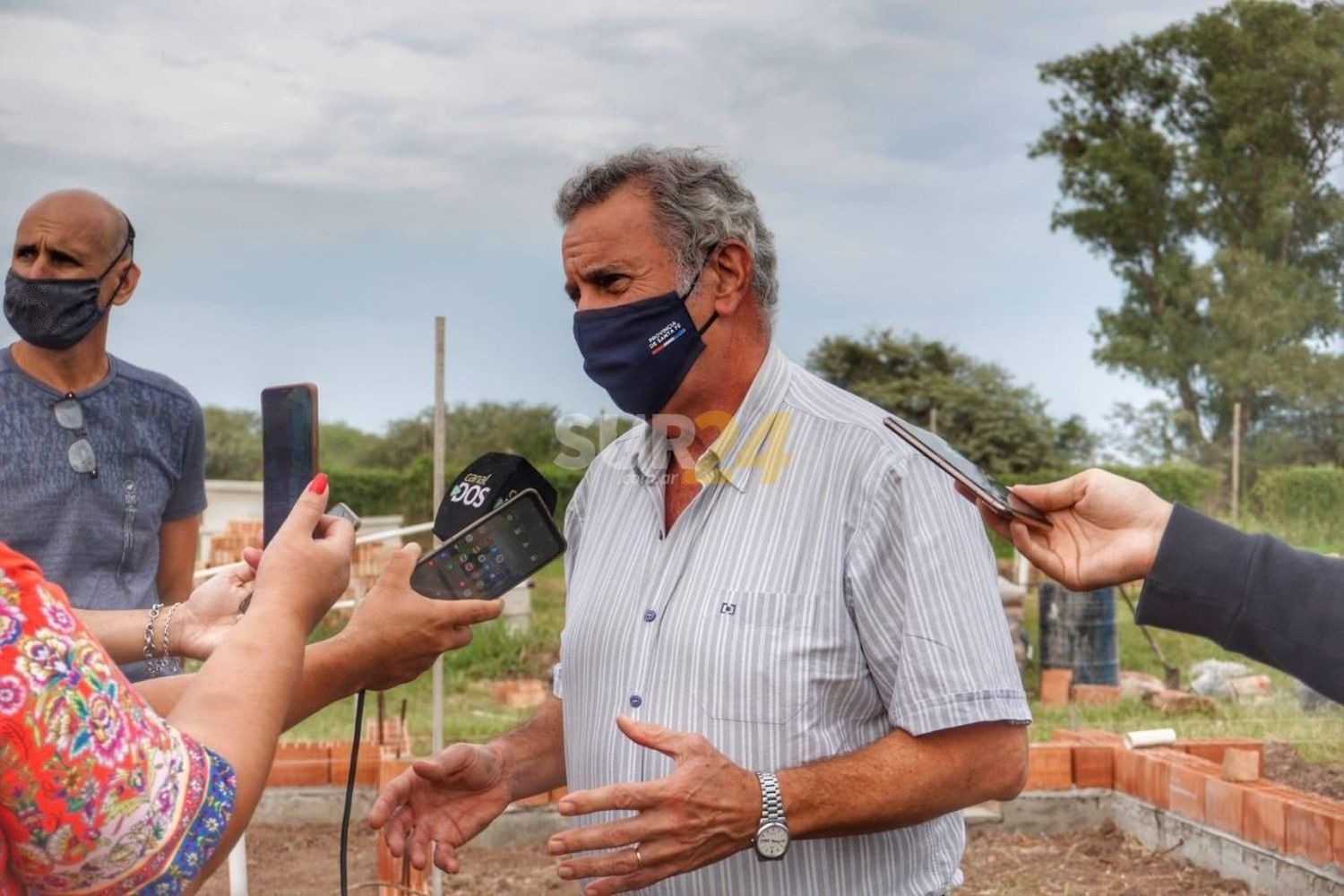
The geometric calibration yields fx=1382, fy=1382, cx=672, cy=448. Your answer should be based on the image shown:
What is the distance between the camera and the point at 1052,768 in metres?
4.99

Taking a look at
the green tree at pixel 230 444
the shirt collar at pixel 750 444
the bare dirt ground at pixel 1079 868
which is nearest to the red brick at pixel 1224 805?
the bare dirt ground at pixel 1079 868

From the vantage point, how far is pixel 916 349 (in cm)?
3622

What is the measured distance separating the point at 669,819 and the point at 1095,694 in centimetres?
765

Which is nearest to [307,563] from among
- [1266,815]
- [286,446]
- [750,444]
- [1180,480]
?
[286,446]

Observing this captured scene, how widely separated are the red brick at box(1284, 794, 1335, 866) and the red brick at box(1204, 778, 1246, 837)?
0.20 meters

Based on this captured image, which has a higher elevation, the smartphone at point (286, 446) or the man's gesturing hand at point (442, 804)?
the smartphone at point (286, 446)

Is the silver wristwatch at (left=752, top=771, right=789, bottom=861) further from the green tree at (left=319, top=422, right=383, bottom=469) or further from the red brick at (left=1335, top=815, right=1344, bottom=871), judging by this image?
the green tree at (left=319, top=422, right=383, bottom=469)

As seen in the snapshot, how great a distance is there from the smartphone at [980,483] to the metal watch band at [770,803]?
534mm

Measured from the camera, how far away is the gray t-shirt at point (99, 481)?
329 cm

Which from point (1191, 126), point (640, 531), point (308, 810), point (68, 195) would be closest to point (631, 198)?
point (640, 531)

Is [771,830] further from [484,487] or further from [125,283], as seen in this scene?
[125,283]

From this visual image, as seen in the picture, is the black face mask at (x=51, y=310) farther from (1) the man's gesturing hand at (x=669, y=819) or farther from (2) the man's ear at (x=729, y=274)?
(1) the man's gesturing hand at (x=669, y=819)

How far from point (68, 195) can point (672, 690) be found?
7.43 ft

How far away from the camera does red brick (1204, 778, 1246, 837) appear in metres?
4.25
